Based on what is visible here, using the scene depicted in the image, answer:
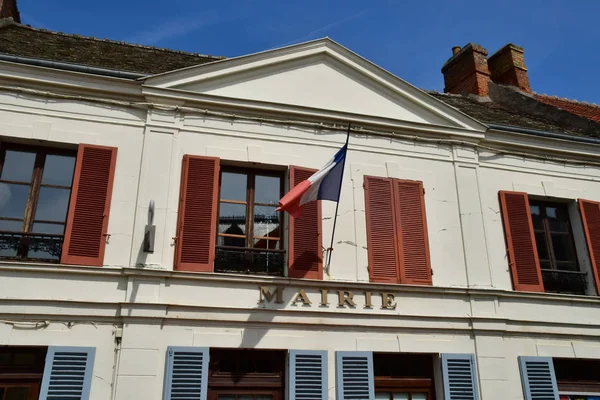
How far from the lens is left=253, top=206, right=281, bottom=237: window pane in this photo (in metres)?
8.32

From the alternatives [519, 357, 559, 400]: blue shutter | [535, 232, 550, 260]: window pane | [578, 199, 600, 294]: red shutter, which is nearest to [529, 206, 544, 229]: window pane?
[535, 232, 550, 260]: window pane

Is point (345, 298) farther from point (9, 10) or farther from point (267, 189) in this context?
point (9, 10)

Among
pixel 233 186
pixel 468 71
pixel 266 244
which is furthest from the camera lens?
pixel 468 71

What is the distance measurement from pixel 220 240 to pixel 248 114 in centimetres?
208

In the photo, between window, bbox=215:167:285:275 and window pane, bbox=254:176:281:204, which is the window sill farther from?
window pane, bbox=254:176:281:204

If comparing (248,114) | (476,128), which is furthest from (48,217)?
(476,128)

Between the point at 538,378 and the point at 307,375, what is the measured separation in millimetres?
3576

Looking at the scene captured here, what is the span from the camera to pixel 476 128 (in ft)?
32.0

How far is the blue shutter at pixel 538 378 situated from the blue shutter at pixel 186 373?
4.68 m

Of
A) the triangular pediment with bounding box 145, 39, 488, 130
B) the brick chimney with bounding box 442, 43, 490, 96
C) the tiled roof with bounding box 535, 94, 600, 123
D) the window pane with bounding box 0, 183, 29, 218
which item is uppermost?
the brick chimney with bounding box 442, 43, 490, 96

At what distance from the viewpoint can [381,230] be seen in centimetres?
862

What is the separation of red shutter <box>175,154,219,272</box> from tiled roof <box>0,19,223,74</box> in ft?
7.11

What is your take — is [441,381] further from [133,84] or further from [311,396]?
[133,84]

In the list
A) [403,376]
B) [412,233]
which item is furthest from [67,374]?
[412,233]
